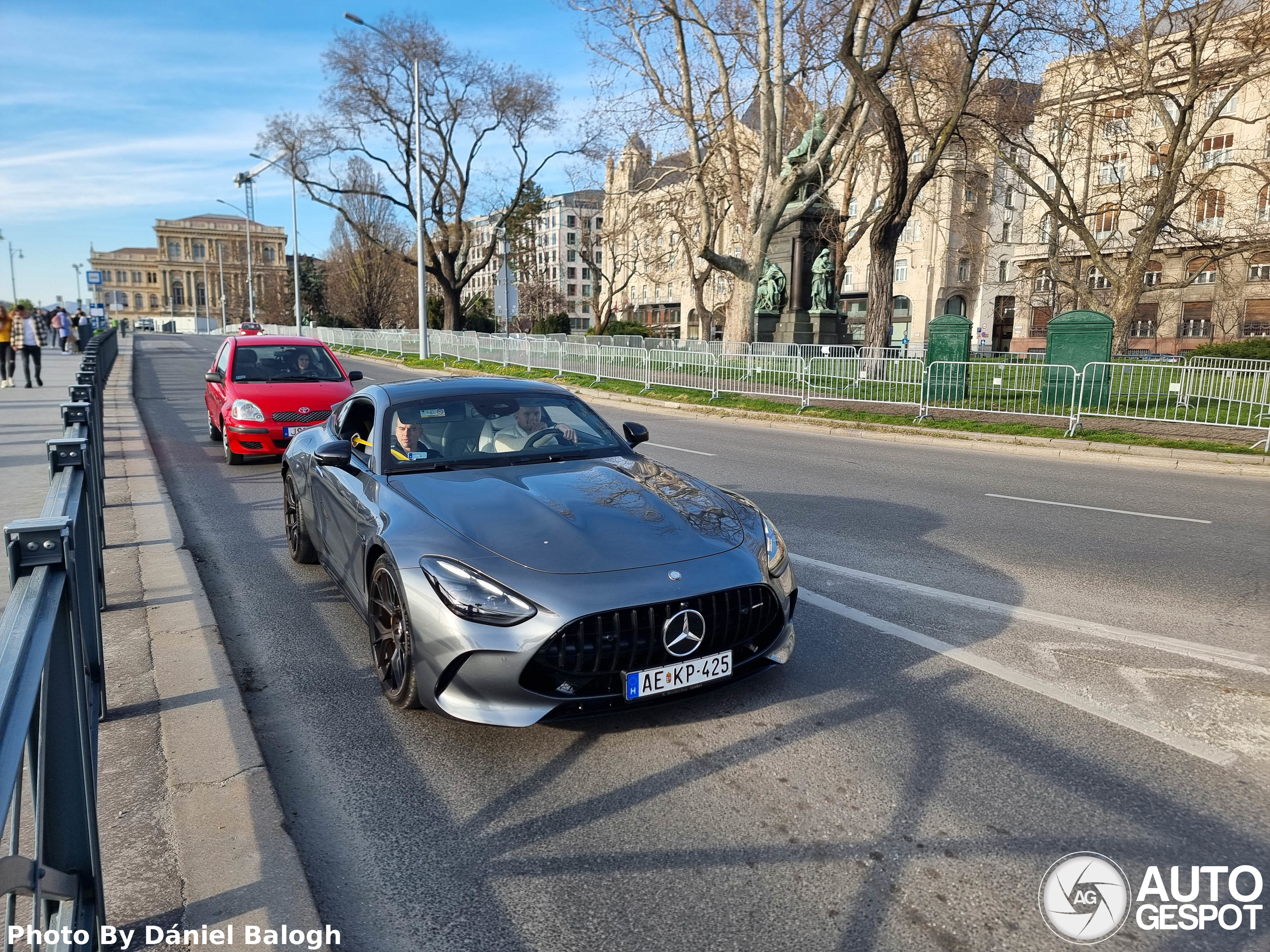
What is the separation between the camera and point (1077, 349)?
17359 mm

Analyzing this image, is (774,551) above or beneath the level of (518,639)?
above

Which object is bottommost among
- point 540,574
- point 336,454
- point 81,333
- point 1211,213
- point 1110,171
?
point 540,574

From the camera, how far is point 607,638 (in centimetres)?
357

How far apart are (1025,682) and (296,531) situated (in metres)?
5.02

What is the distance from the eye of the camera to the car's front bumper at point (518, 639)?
3521 mm

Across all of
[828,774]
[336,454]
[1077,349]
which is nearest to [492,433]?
[336,454]

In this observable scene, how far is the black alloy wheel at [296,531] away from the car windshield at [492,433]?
1516 mm

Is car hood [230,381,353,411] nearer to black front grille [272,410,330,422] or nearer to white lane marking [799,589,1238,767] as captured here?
black front grille [272,410,330,422]

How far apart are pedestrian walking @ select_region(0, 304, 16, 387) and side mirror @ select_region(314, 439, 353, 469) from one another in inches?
797

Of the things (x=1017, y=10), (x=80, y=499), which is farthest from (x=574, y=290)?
(x=80, y=499)

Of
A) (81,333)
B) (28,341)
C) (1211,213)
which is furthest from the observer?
(1211,213)

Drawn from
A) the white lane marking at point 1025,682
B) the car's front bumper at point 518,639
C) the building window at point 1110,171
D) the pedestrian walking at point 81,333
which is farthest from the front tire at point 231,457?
the building window at point 1110,171

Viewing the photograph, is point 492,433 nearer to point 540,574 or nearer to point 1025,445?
point 540,574

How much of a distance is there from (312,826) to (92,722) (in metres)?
0.83
